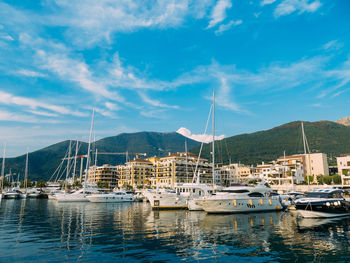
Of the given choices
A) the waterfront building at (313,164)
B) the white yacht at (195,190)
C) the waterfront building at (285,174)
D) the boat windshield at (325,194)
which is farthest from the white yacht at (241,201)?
the waterfront building at (313,164)

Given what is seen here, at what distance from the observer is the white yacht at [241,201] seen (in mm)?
33906

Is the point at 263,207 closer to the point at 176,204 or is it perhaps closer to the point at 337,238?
the point at 176,204

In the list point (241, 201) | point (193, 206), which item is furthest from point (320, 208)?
point (193, 206)

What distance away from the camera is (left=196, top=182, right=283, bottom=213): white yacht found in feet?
111

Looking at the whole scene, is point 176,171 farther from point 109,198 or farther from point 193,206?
point 193,206

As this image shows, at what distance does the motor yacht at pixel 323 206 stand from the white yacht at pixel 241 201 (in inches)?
324

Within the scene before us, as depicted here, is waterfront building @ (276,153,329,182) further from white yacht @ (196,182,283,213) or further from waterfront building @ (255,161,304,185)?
white yacht @ (196,182,283,213)

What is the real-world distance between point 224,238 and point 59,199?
55.5m

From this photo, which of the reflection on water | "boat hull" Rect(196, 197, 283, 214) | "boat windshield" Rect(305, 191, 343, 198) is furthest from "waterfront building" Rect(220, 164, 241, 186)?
the reflection on water

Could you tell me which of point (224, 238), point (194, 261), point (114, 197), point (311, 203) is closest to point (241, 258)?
point (194, 261)

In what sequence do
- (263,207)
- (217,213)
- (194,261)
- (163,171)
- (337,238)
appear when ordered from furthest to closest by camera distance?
(163,171)
(263,207)
(217,213)
(337,238)
(194,261)

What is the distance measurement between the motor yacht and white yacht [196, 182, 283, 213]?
8.24 metres

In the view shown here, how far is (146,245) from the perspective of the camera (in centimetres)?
1605

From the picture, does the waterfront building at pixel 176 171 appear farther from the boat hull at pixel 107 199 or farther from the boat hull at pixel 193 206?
the boat hull at pixel 193 206
